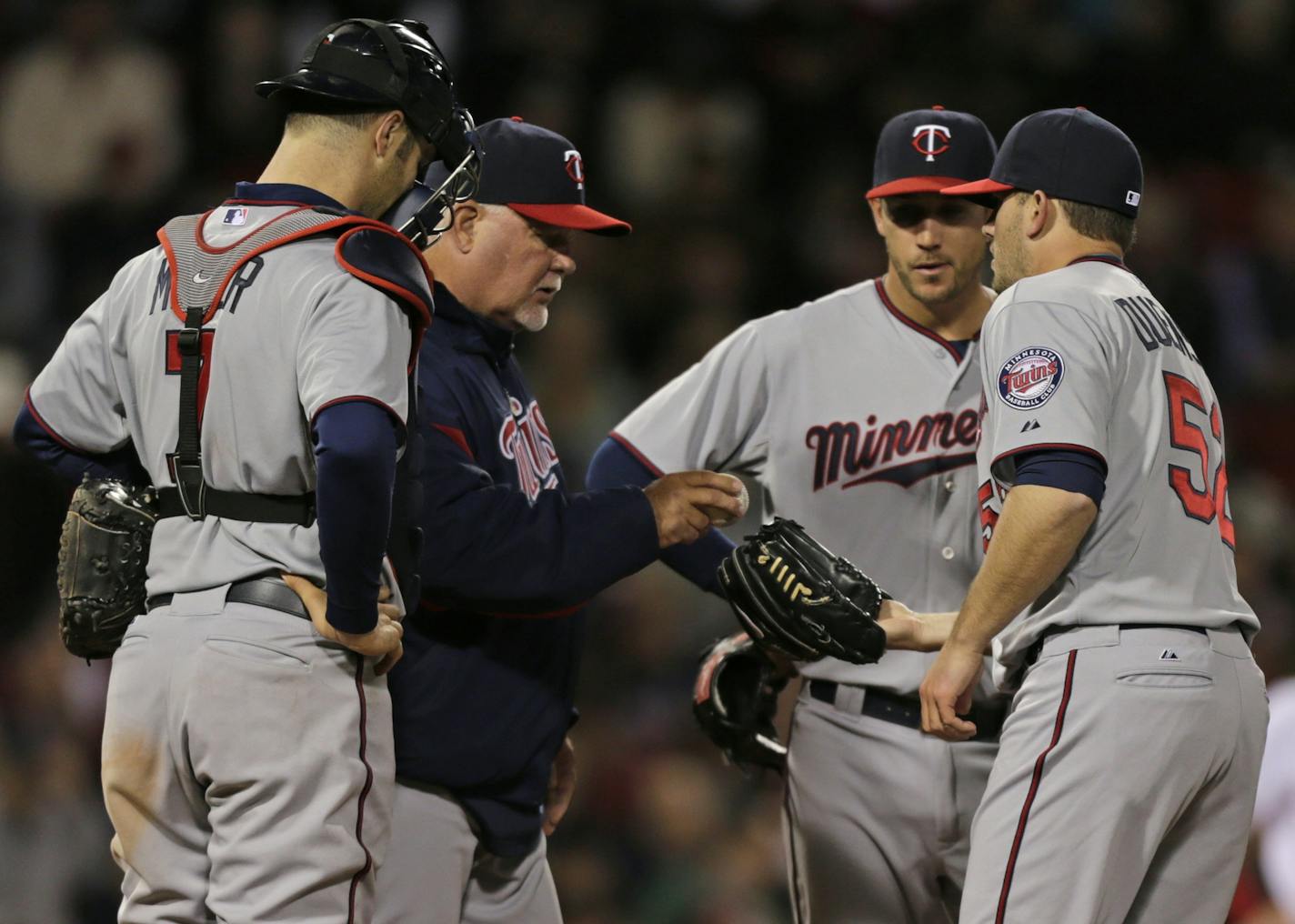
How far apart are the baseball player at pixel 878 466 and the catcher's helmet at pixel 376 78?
3.49ft

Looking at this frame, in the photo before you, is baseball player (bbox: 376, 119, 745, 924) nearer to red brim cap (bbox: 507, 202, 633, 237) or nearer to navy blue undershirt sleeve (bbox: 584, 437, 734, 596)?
red brim cap (bbox: 507, 202, 633, 237)

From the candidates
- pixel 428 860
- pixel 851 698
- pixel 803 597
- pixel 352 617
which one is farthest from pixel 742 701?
pixel 352 617

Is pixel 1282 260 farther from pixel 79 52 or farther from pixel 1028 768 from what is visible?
pixel 1028 768

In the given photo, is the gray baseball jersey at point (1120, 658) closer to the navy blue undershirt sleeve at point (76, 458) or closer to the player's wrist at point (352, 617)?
the player's wrist at point (352, 617)

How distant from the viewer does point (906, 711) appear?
3748 millimetres

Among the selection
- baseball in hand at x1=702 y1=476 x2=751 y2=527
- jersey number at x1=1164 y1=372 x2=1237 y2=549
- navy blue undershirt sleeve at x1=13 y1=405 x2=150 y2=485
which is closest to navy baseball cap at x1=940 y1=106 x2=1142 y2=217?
jersey number at x1=1164 y1=372 x2=1237 y2=549

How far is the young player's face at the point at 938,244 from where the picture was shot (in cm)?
387

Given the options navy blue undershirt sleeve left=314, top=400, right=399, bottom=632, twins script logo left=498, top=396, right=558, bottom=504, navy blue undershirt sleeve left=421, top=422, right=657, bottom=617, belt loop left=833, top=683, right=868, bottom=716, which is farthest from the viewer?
belt loop left=833, top=683, right=868, bottom=716

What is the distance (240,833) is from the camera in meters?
2.81

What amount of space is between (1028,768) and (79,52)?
21.5ft

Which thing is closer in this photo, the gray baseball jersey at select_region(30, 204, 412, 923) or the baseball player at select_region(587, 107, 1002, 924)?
the gray baseball jersey at select_region(30, 204, 412, 923)

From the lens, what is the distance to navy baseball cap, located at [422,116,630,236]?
3598mm

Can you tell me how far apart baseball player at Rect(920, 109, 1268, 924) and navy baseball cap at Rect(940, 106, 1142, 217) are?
0.11ft

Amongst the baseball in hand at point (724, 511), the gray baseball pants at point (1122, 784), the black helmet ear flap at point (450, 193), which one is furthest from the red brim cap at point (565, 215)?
the gray baseball pants at point (1122, 784)
